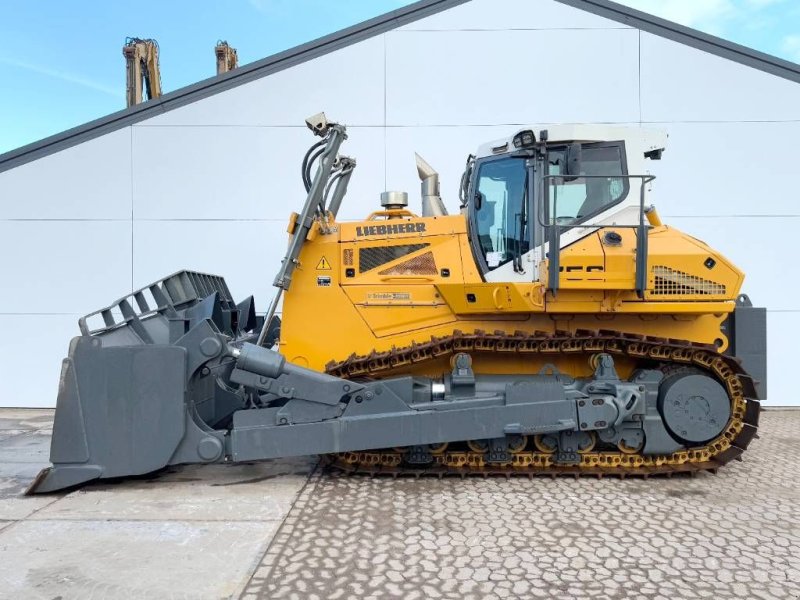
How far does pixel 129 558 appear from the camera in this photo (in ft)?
12.0

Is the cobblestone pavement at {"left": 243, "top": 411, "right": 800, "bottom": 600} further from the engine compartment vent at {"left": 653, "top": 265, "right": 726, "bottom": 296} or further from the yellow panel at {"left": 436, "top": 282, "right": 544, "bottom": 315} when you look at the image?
the engine compartment vent at {"left": 653, "top": 265, "right": 726, "bottom": 296}

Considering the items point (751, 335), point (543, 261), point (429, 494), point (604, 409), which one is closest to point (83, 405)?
point (429, 494)

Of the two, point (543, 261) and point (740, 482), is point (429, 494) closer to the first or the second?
point (543, 261)

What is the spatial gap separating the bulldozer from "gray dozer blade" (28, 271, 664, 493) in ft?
0.06

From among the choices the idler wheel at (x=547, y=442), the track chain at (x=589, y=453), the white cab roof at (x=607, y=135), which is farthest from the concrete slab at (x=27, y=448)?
the white cab roof at (x=607, y=135)

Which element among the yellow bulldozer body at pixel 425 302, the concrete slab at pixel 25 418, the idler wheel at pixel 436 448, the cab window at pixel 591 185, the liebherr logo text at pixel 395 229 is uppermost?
the cab window at pixel 591 185

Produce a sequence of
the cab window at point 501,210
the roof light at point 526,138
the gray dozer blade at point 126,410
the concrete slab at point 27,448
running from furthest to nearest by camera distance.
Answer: the concrete slab at point 27,448 → the cab window at point 501,210 → the roof light at point 526,138 → the gray dozer blade at point 126,410

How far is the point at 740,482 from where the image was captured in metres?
5.20

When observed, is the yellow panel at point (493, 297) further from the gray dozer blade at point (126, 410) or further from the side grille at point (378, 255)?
the gray dozer blade at point (126, 410)

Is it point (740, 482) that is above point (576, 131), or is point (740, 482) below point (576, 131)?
below

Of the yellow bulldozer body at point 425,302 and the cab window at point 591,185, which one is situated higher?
the cab window at point 591,185

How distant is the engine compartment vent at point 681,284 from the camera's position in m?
4.99

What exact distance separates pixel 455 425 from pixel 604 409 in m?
1.32

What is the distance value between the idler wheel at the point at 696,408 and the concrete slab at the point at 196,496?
340cm
